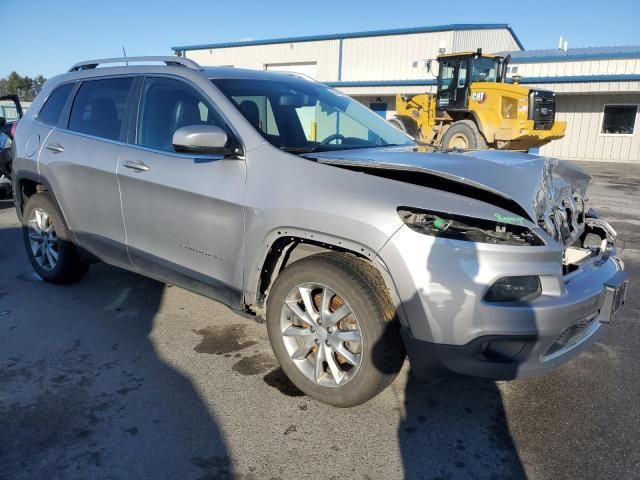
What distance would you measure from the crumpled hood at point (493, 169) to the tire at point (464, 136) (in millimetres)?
11161

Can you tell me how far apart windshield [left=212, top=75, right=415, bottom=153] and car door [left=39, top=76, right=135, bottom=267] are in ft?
3.26

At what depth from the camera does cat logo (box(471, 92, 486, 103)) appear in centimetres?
1390

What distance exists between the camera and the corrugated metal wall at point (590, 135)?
2306cm

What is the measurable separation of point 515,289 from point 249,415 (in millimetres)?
1552

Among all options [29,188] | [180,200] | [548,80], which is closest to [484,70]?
[548,80]

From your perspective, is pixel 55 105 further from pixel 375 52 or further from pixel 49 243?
pixel 375 52

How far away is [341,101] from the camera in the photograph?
4078mm

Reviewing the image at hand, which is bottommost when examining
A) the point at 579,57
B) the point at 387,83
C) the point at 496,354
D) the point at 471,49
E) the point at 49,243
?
the point at 49,243

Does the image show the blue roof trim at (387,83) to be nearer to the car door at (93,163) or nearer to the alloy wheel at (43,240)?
the alloy wheel at (43,240)

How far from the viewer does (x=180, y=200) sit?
3.21 meters

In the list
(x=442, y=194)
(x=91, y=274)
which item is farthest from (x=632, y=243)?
(x=91, y=274)

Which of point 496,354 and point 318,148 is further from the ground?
point 318,148

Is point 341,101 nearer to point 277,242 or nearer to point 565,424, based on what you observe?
point 277,242

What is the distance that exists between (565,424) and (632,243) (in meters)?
5.03
